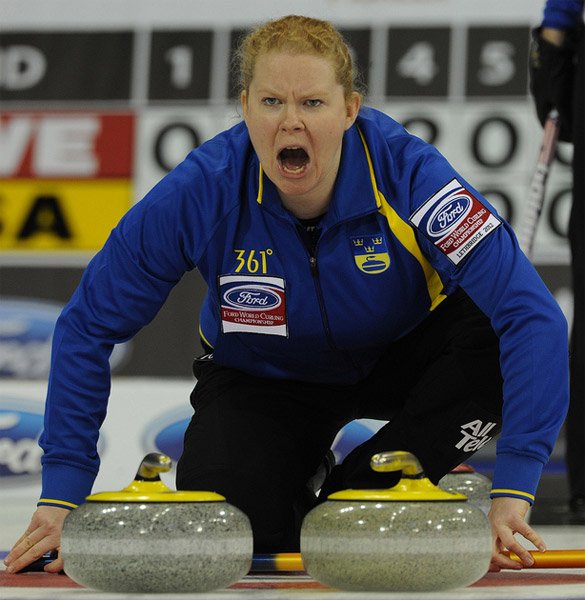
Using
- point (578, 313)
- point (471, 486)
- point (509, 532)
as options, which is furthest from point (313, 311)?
point (578, 313)

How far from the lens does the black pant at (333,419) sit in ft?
5.86

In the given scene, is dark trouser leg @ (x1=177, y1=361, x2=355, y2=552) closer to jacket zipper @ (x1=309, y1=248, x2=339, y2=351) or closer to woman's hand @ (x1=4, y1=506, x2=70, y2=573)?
jacket zipper @ (x1=309, y1=248, x2=339, y2=351)

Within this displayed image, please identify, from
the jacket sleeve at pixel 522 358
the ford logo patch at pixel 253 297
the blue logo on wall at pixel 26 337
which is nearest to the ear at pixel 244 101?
the ford logo patch at pixel 253 297

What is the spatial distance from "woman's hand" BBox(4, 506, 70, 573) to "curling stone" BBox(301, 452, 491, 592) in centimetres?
38

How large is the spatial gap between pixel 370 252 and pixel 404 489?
55 cm

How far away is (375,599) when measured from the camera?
1.12 metres

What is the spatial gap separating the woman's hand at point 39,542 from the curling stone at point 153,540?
0.78 ft

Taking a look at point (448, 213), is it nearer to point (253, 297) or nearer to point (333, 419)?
point (253, 297)

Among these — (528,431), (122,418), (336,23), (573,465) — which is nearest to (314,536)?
(528,431)

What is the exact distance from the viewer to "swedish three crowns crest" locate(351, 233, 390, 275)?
5.49 feet

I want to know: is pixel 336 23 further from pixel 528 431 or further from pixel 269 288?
pixel 528 431

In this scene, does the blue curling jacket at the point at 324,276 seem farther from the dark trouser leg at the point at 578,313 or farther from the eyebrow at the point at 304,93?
the dark trouser leg at the point at 578,313

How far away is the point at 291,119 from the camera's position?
156 centimetres

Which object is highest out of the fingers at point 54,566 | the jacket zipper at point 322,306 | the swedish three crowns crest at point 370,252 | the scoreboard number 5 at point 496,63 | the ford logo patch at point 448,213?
the scoreboard number 5 at point 496,63
